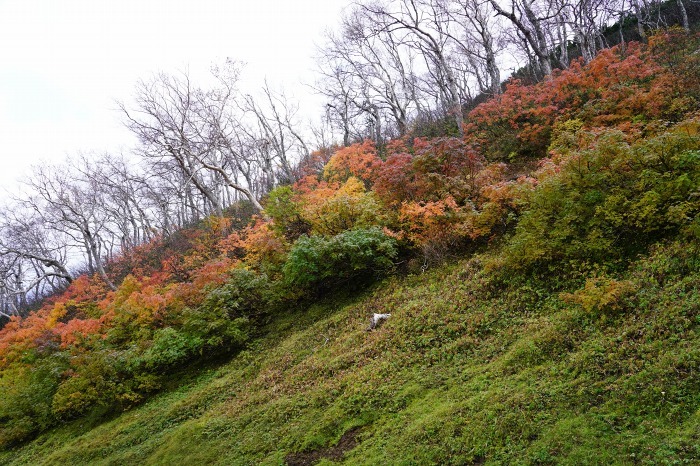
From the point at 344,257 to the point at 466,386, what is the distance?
5.32 m

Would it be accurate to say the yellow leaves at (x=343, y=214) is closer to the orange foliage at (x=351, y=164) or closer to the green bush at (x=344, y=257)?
the green bush at (x=344, y=257)

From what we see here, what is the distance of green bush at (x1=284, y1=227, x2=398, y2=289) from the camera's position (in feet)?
31.4

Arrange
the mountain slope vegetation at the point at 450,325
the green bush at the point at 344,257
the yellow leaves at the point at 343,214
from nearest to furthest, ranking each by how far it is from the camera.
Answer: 1. the mountain slope vegetation at the point at 450,325
2. the green bush at the point at 344,257
3. the yellow leaves at the point at 343,214

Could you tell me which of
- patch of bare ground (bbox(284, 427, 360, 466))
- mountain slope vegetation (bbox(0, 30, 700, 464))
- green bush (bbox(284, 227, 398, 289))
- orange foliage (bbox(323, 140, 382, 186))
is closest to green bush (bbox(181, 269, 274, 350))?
mountain slope vegetation (bbox(0, 30, 700, 464))

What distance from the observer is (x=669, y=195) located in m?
5.79

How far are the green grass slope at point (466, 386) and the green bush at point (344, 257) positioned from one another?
0.99 m

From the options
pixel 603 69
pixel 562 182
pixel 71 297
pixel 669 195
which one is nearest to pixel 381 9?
pixel 603 69

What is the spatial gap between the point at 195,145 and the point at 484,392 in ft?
65.9

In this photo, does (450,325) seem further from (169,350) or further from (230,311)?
(169,350)

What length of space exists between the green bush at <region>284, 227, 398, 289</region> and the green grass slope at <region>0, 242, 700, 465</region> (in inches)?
38.9

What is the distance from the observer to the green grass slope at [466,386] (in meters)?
3.50

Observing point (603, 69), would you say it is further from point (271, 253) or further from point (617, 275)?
point (271, 253)

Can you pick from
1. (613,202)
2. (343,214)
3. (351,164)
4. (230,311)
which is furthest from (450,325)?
(351,164)

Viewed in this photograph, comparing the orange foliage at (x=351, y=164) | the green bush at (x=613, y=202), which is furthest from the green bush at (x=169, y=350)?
the orange foliage at (x=351, y=164)
